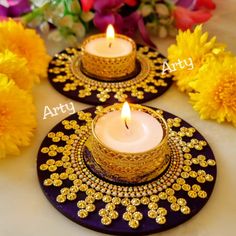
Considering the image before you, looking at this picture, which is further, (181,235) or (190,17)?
(190,17)

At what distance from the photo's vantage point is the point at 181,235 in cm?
47

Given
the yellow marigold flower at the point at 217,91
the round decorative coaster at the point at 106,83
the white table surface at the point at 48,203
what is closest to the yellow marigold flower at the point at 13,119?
the white table surface at the point at 48,203

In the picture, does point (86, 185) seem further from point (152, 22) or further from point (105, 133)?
point (152, 22)

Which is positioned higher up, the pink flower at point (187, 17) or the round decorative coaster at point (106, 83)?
the pink flower at point (187, 17)

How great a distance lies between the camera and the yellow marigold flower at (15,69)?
0.61 m

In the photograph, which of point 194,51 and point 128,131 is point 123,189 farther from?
point 194,51

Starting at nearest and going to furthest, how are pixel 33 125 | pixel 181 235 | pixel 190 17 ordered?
pixel 181 235
pixel 33 125
pixel 190 17

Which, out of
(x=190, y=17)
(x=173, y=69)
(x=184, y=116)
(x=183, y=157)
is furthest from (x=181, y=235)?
(x=190, y=17)

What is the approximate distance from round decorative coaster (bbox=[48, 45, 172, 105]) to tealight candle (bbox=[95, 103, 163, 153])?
0.39ft

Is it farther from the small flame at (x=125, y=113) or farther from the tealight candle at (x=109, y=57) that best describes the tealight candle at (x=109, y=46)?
the small flame at (x=125, y=113)

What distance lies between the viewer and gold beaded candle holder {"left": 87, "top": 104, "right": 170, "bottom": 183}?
1.62 ft

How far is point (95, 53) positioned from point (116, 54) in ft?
0.12

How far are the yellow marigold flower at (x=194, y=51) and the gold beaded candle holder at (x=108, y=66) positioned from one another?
0.27 ft

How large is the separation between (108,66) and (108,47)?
5cm
